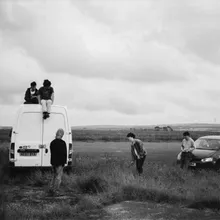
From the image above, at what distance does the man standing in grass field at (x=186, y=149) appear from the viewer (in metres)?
14.8

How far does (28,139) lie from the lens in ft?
37.2

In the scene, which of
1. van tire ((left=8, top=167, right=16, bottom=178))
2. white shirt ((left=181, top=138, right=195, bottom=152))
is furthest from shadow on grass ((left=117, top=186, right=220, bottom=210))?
white shirt ((left=181, top=138, right=195, bottom=152))

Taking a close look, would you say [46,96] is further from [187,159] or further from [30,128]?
[187,159]

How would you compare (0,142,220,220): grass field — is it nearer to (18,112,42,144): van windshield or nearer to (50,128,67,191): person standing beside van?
(50,128,67,191): person standing beside van

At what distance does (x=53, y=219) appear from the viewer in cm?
706

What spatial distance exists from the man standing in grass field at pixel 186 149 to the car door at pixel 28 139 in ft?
19.6

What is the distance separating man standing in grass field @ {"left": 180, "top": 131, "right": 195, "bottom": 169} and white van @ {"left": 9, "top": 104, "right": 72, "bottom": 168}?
5237 millimetres

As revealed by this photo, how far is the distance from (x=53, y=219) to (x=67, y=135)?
4.61 m

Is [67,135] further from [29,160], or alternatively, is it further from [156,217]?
[156,217]

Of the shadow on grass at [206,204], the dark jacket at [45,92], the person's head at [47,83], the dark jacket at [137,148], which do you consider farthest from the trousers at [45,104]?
the shadow on grass at [206,204]

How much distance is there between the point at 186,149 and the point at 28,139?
639 centimetres

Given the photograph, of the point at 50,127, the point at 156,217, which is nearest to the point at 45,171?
the point at 50,127

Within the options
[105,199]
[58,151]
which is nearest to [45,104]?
[58,151]

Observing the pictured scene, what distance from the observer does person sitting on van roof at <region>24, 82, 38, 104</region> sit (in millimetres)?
12602
